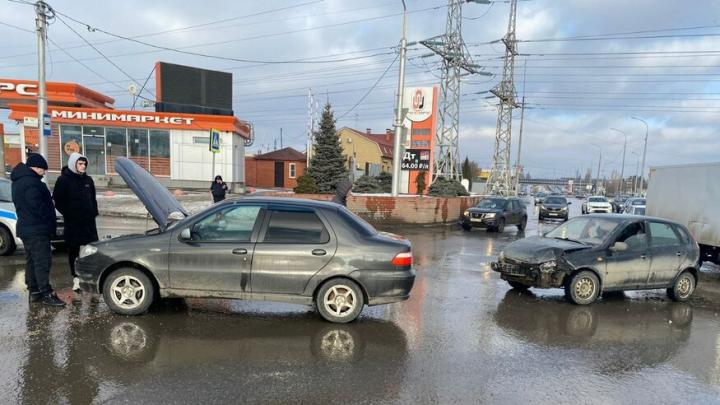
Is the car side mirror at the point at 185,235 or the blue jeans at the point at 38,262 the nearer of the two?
the car side mirror at the point at 185,235

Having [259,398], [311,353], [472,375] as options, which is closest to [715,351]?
[472,375]

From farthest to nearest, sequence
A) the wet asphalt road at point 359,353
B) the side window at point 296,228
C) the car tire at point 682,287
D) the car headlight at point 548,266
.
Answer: the car tire at point 682,287, the car headlight at point 548,266, the side window at point 296,228, the wet asphalt road at point 359,353

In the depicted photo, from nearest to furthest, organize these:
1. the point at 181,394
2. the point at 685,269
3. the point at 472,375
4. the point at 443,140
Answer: the point at 181,394 → the point at 472,375 → the point at 685,269 → the point at 443,140

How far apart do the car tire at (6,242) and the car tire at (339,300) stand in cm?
731

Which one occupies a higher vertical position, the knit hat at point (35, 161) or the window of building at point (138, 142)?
the window of building at point (138, 142)

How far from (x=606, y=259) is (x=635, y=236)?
909 mm

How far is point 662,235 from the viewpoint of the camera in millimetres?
8023

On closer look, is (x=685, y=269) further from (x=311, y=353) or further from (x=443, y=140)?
(x=443, y=140)

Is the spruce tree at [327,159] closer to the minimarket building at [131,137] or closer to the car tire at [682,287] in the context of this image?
the minimarket building at [131,137]

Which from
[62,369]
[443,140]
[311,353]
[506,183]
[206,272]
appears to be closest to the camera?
[62,369]

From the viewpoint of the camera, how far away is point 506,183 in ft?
129

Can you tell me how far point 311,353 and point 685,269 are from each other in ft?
Result: 23.7

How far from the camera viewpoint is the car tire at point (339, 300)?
5.59 m

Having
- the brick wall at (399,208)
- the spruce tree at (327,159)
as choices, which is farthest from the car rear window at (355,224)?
the spruce tree at (327,159)
